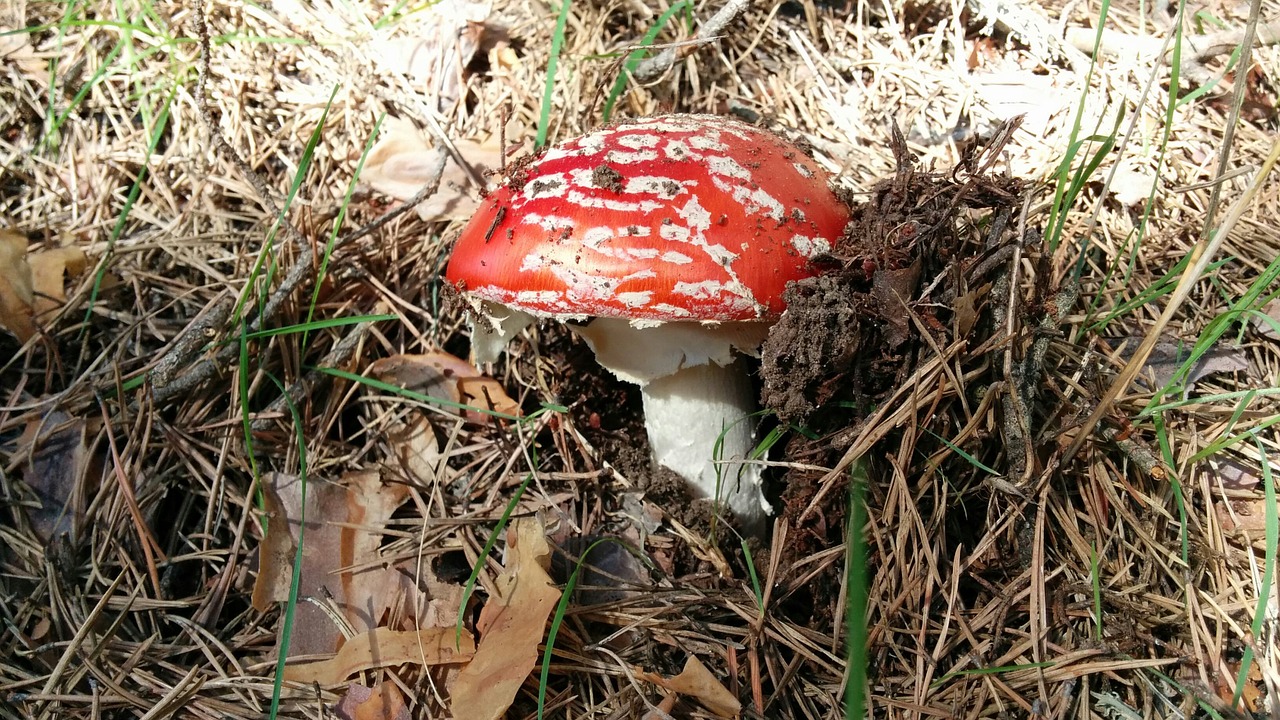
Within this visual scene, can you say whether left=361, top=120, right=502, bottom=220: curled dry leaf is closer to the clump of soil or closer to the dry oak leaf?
the dry oak leaf

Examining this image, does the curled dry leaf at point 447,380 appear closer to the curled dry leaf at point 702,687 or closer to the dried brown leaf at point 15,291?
the curled dry leaf at point 702,687

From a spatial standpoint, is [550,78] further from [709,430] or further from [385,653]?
[385,653]

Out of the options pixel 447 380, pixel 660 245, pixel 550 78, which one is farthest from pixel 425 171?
pixel 660 245

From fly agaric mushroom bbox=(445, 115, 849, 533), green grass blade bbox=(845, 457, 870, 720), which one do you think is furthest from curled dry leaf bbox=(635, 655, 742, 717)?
green grass blade bbox=(845, 457, 870, 720)

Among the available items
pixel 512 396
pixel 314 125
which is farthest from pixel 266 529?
pixel 314 125

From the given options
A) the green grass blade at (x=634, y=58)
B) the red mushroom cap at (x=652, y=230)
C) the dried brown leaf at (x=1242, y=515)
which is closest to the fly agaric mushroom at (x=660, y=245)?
the red mushroom cap at (x=652, y=230)

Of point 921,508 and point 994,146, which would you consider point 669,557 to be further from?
point 994,146
